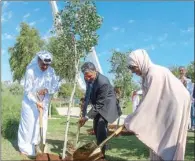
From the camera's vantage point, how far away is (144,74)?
4.91 metres

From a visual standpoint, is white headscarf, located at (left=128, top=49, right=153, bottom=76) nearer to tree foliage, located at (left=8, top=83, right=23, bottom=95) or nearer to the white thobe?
the white thobe

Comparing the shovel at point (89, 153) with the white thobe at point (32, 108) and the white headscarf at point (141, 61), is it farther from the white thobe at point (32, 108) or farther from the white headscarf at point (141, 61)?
the white thobe at point (32, 108)

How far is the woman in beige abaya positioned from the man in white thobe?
9.62 ft

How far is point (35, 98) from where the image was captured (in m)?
7.46

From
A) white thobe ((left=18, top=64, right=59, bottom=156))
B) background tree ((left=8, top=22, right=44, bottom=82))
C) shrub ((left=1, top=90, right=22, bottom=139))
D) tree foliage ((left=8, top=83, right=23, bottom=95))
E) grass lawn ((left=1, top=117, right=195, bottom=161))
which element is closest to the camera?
grass lawn ((left=1, top=117, right=195, bottom=161))

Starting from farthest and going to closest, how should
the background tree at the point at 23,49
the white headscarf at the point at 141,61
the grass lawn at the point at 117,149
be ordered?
the background tree at the point at 23,49 → the grass lawn at the point at 117,149 → the white headscarf at the point at 141,61

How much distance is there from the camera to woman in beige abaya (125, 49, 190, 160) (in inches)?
187

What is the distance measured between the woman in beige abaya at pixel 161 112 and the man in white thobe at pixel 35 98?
2.93m

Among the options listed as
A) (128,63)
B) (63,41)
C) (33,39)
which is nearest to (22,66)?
(33,39)

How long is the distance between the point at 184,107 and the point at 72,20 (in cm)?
382

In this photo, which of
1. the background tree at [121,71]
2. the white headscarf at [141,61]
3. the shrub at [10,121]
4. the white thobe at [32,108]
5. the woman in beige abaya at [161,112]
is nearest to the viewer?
the woman in beige abaya at [161,112]

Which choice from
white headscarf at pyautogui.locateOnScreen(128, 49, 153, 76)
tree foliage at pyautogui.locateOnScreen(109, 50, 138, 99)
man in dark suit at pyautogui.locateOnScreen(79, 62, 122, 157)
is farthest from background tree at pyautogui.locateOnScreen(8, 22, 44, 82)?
white headscarf at pyautogui.locateOnScreen(128, 49, 153, 76)

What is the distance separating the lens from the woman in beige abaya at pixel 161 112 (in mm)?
4746

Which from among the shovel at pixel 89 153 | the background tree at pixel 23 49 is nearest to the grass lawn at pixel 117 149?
the shovel at pixel 89 153
